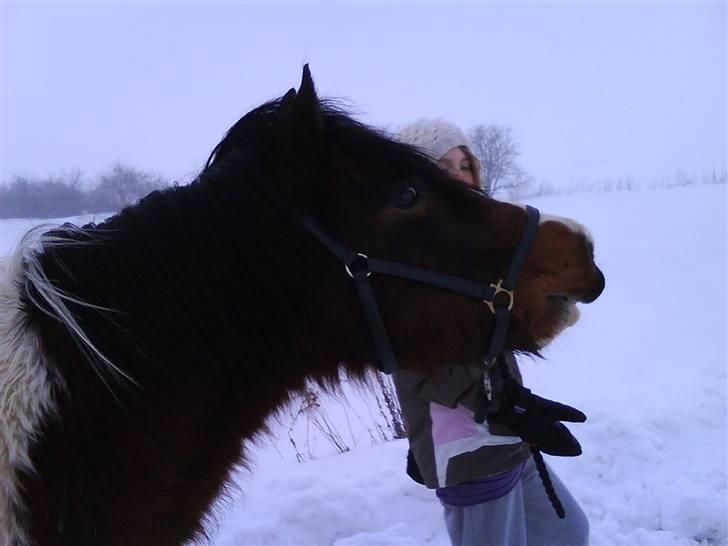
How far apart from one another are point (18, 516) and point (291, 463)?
4.15 metres

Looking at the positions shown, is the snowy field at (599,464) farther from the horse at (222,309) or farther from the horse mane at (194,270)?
the horse mane at (194,270)

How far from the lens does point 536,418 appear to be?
2027 mm

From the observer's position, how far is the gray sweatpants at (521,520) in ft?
6.88

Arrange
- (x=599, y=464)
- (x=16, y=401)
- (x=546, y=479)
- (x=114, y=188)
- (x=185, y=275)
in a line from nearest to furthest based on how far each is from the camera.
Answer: (x=16, y=401) → (x=185, y=275) → (x=546, y=479) → (x=599, y=464) → (x=114, y=188)

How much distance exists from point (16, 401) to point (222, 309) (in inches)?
21.6

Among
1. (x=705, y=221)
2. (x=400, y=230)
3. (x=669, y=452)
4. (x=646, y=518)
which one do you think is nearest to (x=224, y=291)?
(x=400, y=230)

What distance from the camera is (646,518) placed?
12.9 ft

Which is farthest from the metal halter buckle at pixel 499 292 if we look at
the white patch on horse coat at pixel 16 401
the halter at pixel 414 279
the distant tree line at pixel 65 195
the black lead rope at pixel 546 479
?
the distant tree line at pixel 65 195

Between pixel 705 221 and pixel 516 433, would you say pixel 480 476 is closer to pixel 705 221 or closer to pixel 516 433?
pixel 516 433

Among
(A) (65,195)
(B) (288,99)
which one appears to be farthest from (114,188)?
(B) (288,99)

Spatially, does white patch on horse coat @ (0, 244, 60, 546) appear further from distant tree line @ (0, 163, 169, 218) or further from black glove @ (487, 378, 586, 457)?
distant tree line @ (0, 163, 169, 218)

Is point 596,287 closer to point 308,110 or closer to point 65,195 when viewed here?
point 308,110

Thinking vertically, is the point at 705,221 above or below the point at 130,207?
below

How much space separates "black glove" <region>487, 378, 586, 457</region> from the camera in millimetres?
2018
